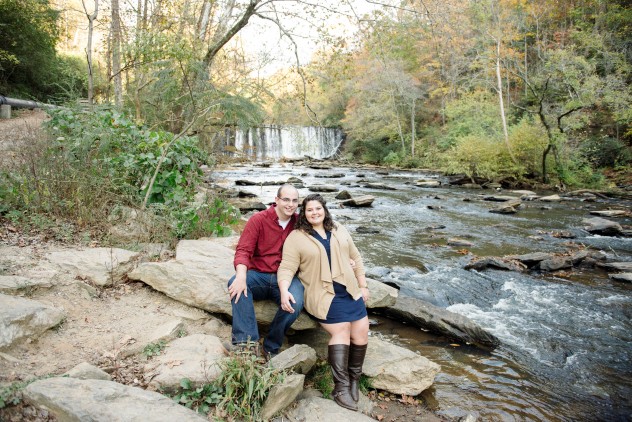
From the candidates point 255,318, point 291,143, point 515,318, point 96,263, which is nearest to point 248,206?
point 96,263

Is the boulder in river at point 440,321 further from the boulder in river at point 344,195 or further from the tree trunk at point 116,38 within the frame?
the boulder in river at point 344,195

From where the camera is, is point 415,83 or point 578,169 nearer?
point 578,169

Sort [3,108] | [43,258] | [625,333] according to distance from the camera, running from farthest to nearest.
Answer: [3,108], [625,333], [43,258]

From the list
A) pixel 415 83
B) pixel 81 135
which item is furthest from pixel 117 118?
pixel 415 83

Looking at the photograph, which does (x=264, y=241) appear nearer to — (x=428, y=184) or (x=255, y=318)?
(x=255, y=318)

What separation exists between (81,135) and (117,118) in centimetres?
54

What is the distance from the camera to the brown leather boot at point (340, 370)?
3.14 meters

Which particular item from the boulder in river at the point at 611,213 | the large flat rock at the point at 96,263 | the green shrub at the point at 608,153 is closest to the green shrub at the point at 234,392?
the large flat rock at the point at 96,263

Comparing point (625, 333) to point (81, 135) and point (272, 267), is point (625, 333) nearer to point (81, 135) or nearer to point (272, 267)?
point (272, 267)

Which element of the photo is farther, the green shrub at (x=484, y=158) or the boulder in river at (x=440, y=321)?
the green shrub at (x=484, y=158)

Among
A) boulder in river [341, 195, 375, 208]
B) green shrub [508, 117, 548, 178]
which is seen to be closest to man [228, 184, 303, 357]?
boulder in river [341, 195, 375, 208]

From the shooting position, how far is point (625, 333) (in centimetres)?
484

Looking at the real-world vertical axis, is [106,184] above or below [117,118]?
below

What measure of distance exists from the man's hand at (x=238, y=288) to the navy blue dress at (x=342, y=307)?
69 centimetres
